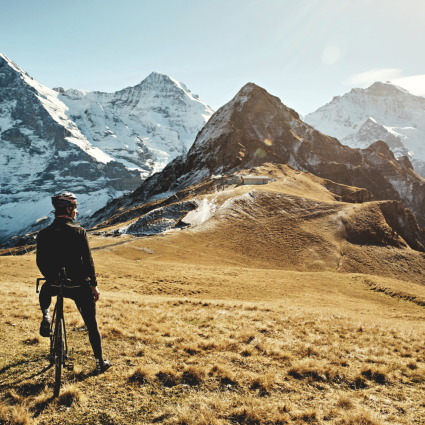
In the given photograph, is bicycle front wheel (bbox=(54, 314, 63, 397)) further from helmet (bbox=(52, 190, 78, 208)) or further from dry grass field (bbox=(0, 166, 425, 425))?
helmet (bbox=(52, 190, 78, 208))

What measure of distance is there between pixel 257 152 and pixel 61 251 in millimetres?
131235

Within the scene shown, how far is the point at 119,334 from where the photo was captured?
336 inches

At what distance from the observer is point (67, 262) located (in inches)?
222

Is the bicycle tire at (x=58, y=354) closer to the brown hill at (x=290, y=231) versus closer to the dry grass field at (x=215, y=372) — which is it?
the dry grass field at (x=215, y=372)

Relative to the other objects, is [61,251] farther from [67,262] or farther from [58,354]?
[58,354]

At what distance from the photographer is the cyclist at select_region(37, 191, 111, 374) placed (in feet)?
18.3

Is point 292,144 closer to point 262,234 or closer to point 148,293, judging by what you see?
point 262,234

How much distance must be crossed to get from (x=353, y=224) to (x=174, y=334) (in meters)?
69.6

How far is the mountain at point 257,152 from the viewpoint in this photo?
135 m

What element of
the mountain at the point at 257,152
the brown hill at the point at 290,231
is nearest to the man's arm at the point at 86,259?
the brown hill at the point at 290,231

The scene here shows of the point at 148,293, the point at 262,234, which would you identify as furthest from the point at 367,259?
the point at 148,293

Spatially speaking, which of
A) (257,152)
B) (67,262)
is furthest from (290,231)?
(257,152)

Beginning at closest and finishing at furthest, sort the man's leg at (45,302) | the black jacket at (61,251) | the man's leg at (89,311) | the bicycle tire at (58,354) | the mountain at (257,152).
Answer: the bicycle tire at (58,354), the black jacket at (61,251), the man's leg at (45,302), the man's leg at (89,311), the mountain at (257,152)

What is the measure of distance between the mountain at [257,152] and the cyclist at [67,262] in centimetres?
11913
